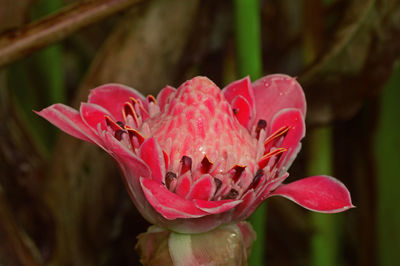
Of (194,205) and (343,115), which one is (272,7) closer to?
(343,115)

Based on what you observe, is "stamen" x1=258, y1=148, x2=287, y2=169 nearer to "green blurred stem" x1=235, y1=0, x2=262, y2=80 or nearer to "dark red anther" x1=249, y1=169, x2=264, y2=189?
"dark red anther" x1=249, y1=169, x2=264, y2=189

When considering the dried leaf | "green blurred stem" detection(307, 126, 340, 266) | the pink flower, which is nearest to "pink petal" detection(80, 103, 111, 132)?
the pink flower

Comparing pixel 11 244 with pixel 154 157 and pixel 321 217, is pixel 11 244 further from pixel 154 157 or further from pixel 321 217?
pixel 321 217

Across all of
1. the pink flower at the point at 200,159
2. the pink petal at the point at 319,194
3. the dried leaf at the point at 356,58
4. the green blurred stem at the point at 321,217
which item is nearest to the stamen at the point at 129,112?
the pink flower at the point at 200,159

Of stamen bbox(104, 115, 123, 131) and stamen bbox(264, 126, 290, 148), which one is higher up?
stamen bbox(104, 115, 123, 131)

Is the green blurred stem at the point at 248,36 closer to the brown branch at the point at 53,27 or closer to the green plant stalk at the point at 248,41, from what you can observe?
the green plant stalk at the point at 248,41

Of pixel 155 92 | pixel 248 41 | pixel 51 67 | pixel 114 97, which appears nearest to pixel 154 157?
pixel 114 97
